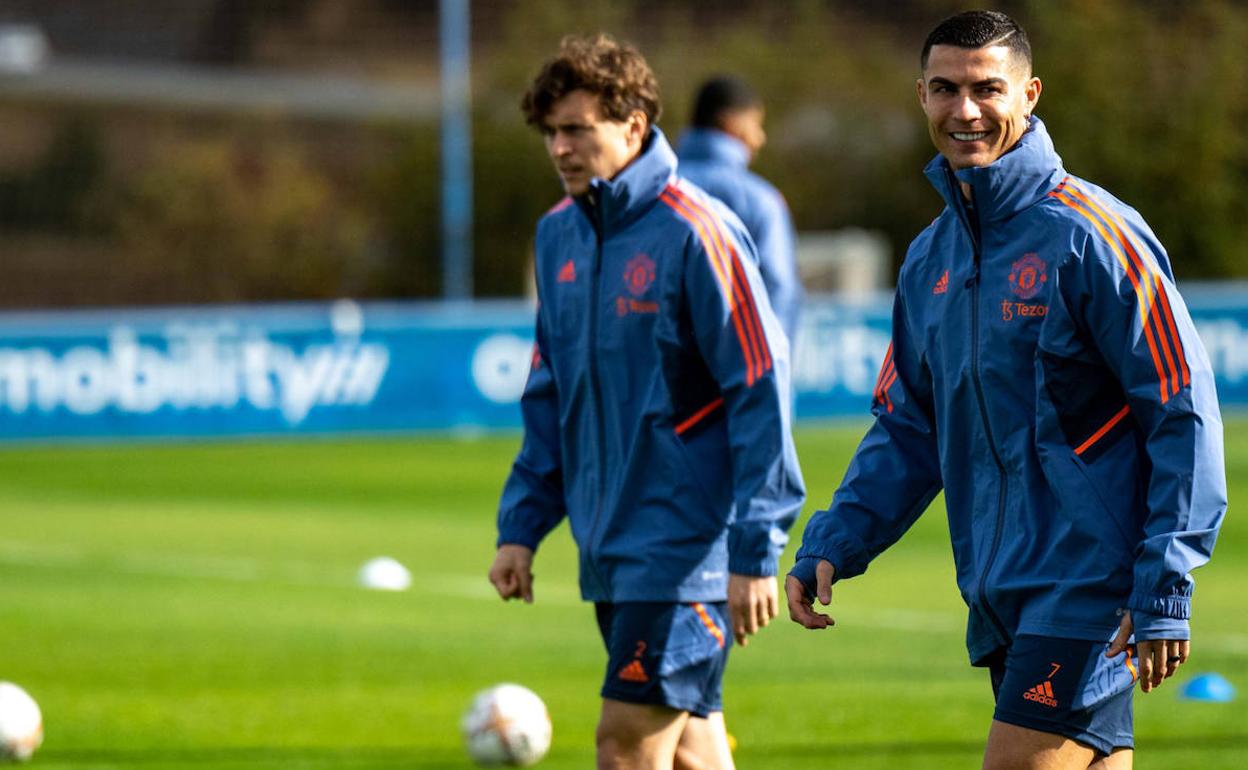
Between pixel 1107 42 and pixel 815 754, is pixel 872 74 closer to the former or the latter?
pixel 1107 42

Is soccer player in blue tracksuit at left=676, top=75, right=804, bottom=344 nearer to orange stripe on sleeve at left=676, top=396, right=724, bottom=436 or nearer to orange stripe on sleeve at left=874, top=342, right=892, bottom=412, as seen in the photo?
orange stripe on sleeve at left=676, top=396, right=724, bottom=436

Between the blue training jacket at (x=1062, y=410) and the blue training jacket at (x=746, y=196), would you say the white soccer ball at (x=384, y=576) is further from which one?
the blue training jacket at (x=1062, y=410)

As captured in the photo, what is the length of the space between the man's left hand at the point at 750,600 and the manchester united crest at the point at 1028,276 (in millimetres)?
1147

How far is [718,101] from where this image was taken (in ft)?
35.0

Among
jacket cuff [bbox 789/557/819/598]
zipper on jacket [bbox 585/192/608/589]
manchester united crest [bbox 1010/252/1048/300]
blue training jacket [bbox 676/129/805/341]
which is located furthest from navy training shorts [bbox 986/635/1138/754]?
blue training jacket [bbox 676/129/805/341]

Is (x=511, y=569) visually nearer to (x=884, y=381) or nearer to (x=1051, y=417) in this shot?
(x=884, y=381)

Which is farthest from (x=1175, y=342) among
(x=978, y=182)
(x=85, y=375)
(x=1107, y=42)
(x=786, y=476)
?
(x=1107, y=42)

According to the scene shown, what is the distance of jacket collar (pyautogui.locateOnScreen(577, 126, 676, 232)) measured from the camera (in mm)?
5652

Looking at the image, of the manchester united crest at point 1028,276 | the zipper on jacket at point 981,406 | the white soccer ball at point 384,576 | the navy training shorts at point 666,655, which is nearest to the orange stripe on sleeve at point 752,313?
the navy training shorts at point 666,655

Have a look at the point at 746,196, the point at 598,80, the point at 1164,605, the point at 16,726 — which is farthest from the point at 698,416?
the point at 746,196

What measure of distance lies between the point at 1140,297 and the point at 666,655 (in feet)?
5.55

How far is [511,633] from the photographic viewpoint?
11406 mm

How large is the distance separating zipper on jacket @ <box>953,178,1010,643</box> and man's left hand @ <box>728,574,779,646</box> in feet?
2.73

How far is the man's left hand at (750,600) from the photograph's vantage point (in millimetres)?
5367
